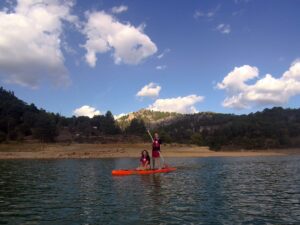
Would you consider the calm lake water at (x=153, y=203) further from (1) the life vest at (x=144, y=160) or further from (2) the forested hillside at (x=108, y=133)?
(2) the forested hillside at (x=108, y=133)

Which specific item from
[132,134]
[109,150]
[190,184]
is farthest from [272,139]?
[190,184]

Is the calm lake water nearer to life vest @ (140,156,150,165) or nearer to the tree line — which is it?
life vest @ (140,156,150,165)

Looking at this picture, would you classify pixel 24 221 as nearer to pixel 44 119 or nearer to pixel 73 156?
pixel 73 156

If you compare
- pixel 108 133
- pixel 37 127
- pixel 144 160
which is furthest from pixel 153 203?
pixel 108 133

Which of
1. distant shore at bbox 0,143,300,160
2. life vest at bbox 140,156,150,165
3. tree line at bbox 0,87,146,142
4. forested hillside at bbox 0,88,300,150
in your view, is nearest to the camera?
life vest at bbox 140,156,150,165

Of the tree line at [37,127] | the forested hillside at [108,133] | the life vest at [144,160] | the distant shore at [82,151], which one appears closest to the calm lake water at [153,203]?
the life vest at [144,160]

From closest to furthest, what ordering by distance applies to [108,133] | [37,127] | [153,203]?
1. [153,203]
2. [37,127]
3. [108,133]

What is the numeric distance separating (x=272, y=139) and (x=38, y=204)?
505ft

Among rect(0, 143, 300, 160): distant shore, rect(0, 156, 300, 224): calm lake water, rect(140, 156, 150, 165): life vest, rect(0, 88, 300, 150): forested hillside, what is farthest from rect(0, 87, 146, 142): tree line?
rect(0, 156, 300, 224): calm lake water

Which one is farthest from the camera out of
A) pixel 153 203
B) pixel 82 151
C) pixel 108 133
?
pixel 108 133

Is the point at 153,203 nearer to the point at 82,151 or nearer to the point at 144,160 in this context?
the point at 144,160

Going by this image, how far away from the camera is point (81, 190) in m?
28.5

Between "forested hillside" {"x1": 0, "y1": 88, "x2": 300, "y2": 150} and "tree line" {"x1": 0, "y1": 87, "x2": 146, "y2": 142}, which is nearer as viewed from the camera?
"tree line" {"x1": 0, "y1": 87, "x2": 146, "y2": 142}

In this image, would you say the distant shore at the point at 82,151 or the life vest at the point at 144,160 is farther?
the distant shore at the point at 82,151
